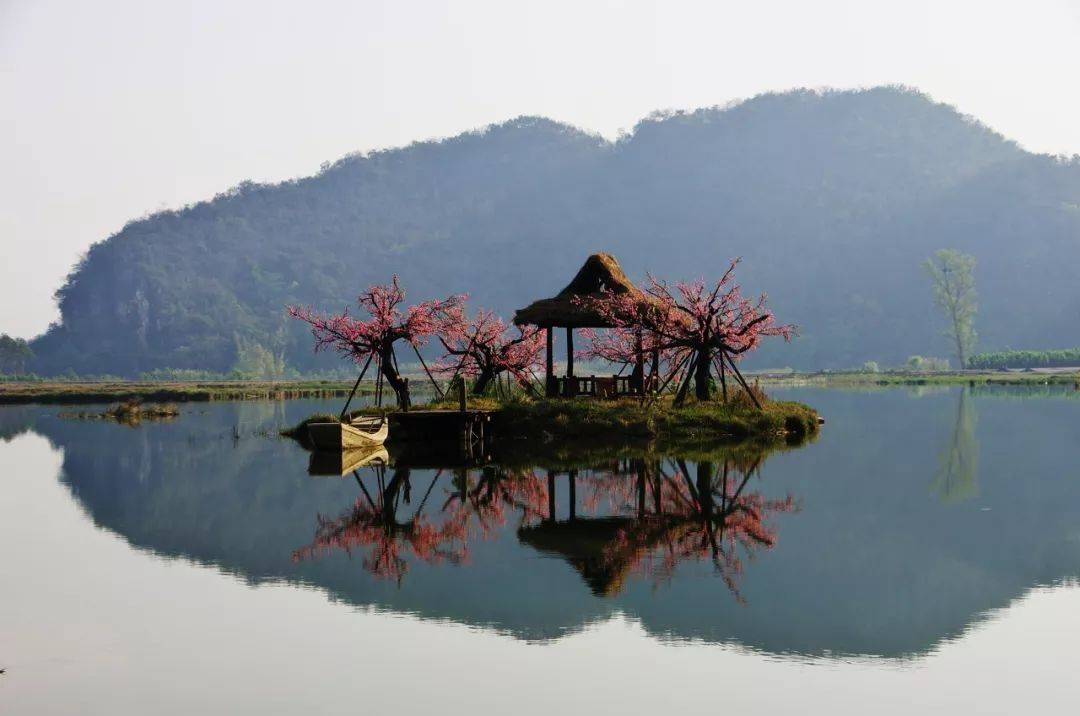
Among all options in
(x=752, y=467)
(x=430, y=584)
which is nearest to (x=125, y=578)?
(x=430, y=584)

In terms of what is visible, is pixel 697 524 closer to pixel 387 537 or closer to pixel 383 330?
pixel 387 537

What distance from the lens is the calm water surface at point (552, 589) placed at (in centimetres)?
1448

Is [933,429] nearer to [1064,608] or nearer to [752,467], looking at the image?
[752,467]

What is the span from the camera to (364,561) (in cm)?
2192

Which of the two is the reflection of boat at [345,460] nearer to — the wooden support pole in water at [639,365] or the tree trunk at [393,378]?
the tree trunk at [393,378]

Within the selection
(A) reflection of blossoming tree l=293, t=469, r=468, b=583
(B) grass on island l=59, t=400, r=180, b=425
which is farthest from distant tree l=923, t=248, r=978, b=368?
(A) reflection of blossoming tree l=293, t=469, r=468, b=583

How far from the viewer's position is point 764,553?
2198 cm

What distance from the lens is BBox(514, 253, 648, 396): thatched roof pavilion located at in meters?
47.9

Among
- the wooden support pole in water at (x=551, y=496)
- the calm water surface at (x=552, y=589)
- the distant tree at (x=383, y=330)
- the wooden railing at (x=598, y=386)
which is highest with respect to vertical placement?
the distant tree at (x=383, y=330)

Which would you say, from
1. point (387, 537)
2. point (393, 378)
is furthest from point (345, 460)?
point (387, 537)

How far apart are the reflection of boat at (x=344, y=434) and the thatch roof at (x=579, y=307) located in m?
7.32

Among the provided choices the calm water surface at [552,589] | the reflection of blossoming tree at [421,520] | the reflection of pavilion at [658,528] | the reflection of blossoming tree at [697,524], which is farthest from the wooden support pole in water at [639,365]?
the reflection of pavilion at [658,528]

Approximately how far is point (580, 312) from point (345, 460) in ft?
38.6

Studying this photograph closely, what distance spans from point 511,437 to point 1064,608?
2874 centimetres
